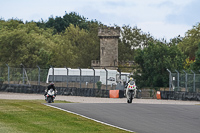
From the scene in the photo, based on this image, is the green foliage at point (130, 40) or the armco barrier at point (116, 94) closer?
the armco barrier at point (116, 94)

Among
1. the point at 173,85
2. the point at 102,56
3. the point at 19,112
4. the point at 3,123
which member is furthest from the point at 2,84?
the point at 102,56

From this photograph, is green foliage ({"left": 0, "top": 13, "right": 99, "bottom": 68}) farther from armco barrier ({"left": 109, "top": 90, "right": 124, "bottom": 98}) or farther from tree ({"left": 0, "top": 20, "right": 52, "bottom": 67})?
armco barrier ({"left": 109, "top": 90, "right": 124, "bottom": 98})

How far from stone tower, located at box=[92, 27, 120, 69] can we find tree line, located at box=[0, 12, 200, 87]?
7.97 ft

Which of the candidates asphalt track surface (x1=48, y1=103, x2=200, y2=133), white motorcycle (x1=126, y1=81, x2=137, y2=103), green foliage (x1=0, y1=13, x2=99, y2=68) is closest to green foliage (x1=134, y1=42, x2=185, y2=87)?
green foliage (x1=0, y1=13, x2=99, y2=68)

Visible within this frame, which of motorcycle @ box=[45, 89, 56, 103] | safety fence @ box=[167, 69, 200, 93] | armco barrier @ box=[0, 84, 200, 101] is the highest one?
safety fence @ box=[167, 69, 200, 93]

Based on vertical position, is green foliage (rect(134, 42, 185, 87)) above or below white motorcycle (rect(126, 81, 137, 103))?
above

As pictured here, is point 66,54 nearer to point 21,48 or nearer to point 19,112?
point 21,48

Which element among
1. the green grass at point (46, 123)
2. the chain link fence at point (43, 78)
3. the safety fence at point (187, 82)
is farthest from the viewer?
the chain link fence at point (43, 78)

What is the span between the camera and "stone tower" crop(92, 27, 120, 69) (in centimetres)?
9619

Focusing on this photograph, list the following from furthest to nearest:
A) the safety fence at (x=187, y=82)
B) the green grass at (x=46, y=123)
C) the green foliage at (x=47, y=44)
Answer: the green foliage at (x=47, y=44) < the safety fence at (x=187, y=82) < the green grass at (x=46, y=123)

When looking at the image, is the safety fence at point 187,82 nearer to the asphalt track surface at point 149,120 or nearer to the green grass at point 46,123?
the asphalt track surface at point 149,120

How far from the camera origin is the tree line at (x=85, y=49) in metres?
61.2

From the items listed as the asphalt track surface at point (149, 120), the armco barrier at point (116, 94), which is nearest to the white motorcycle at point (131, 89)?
the asphalt track surface at point (149, 120)

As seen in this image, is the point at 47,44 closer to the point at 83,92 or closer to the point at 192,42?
the point at 192,42
